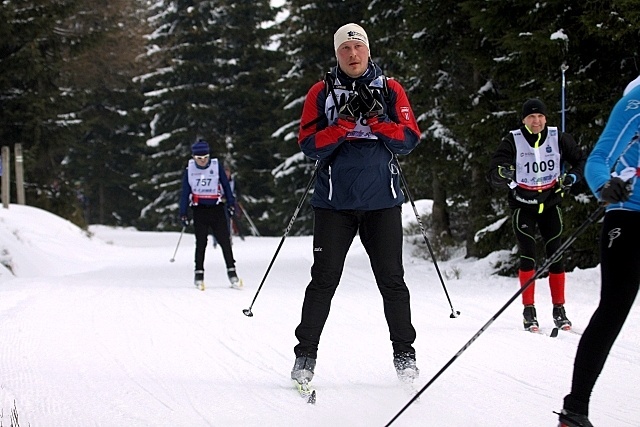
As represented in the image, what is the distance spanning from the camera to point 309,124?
5168 mm

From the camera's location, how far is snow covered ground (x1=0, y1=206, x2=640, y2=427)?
470 centimetres

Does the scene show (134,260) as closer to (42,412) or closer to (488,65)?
(488,65)

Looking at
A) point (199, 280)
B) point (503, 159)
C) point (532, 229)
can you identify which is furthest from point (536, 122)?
point (199, 280)

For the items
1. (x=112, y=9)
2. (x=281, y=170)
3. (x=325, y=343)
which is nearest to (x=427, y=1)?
(x=325, y=343)

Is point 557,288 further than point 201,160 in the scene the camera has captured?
No

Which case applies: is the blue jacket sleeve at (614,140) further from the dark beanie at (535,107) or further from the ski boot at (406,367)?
the dark beanie at (535,107)

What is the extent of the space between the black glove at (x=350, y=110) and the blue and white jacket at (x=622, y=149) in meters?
1.57

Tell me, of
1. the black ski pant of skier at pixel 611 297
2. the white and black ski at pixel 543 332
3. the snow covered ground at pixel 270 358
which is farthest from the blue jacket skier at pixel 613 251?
the white and black ski at pixel 543 332

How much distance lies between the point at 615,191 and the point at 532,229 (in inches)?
154

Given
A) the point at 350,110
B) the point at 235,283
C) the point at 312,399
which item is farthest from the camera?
the point at 235,283

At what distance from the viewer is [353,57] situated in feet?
16.6

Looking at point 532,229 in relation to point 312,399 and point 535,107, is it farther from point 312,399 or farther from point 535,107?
point 312,399

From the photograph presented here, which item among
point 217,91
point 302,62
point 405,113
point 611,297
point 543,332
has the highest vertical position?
point 302,62

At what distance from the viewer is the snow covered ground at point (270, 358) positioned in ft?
15.4
